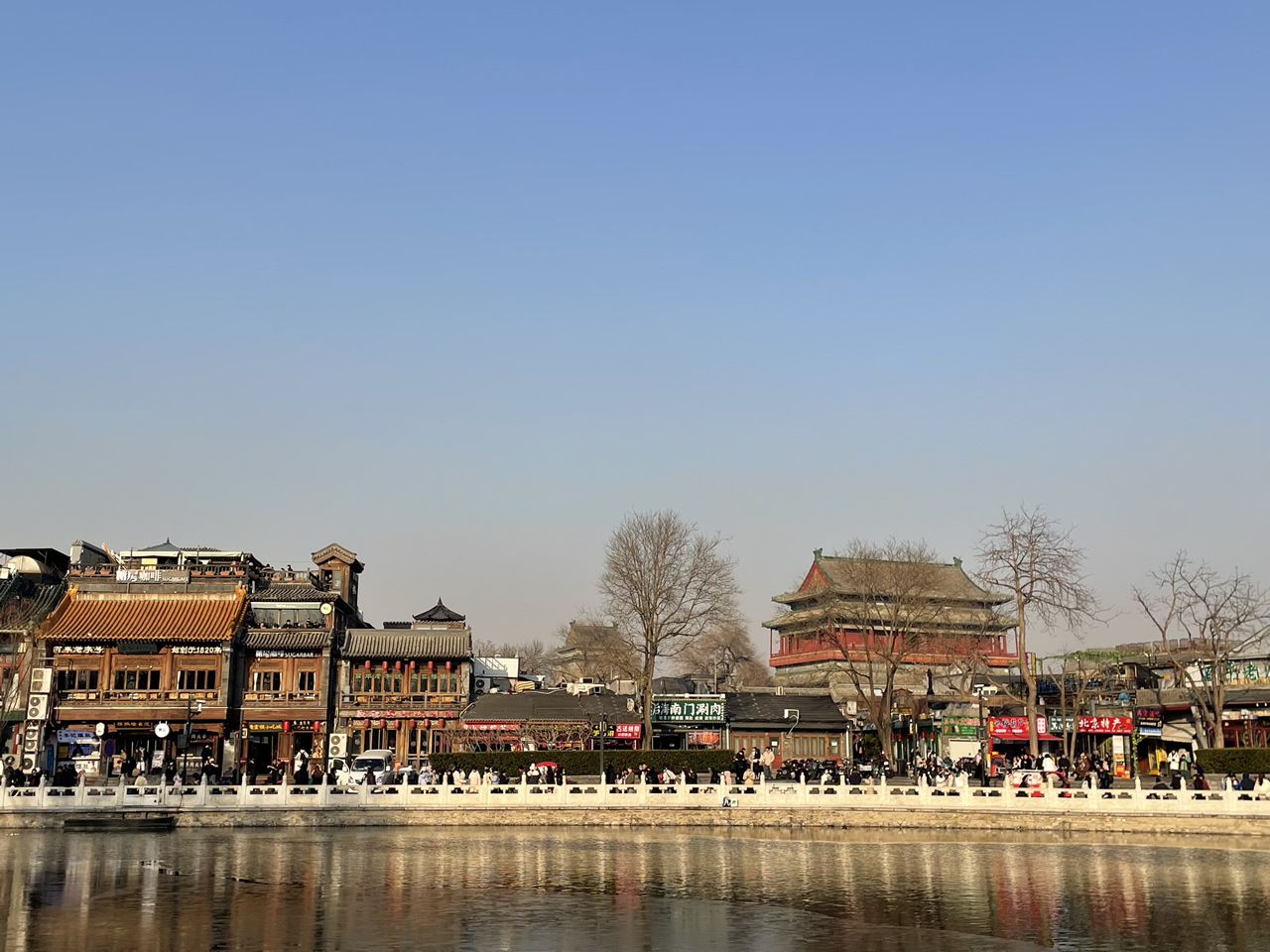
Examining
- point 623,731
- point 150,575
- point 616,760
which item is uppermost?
point 150,575

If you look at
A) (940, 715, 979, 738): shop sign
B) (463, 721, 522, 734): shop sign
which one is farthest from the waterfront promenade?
(940, 715, 979, 738): shop sign

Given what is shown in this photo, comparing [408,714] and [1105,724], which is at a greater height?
[408,714]

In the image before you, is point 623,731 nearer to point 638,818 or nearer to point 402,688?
point 402,688

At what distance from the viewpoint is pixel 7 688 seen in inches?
2170

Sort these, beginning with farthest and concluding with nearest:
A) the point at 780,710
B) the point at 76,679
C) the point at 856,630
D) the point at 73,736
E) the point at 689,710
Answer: the point at 856,630 → the point at 780,710 → the point at 689,710 → the point at 76,679 → the point at 73,736

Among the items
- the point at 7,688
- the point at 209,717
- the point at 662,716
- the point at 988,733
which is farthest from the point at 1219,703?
the point at 7,688

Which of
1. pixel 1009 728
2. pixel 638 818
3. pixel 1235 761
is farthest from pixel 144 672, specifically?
pixel 1235 761

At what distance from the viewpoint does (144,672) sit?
59.7 m

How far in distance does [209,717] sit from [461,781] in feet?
77.5

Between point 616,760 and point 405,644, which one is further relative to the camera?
point 405,644

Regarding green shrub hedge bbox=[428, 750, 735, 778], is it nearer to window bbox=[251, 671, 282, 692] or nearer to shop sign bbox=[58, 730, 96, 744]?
window bbox=[251, 671, 282, 692]

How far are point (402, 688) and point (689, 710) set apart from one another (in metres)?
14.5

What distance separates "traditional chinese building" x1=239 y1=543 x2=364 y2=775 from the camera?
200 ft

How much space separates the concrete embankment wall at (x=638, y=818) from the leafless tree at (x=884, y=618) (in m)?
11.9
